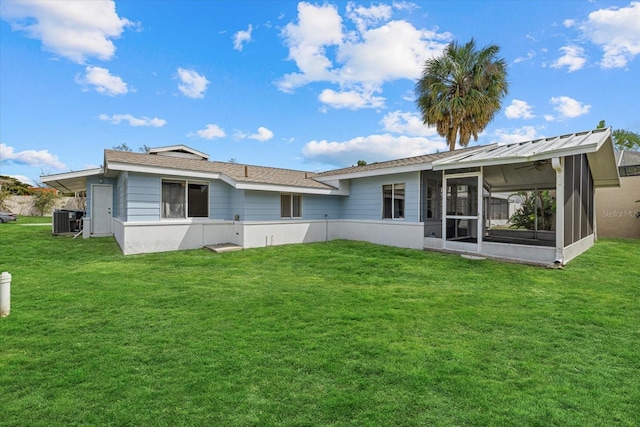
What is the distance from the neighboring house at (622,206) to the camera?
51.6ft

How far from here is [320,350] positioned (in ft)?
11.5

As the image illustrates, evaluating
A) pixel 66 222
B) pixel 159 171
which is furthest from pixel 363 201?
pixel 66 222

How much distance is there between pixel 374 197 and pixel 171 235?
7.99 m

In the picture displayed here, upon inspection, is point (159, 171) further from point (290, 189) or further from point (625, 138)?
point (625, 138)

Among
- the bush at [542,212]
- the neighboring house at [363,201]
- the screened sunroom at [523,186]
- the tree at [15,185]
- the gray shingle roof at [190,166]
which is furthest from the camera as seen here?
the tree at [15,185]

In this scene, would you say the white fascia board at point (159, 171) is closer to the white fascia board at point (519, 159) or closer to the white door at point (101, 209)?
the white door at point (101, 209)

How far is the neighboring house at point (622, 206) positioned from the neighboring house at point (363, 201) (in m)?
3.57

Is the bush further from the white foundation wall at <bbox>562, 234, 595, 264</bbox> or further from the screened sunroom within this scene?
the white foundation wall at <bbox>562, 234, 595, 264</bbox>

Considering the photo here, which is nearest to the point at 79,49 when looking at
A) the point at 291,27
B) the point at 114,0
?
the point at 114,0

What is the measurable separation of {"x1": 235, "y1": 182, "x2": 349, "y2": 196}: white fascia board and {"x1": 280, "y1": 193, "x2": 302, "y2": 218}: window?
544 millimetres

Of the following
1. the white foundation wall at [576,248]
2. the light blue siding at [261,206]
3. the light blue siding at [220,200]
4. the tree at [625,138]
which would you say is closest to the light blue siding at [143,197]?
the light blue siding at [220,200]

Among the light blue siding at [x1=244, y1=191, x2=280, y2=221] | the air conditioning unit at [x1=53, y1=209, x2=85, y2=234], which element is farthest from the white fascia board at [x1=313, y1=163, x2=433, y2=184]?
the air conditioning unit at [x1=53, y1=209, x2=85, y2=234]

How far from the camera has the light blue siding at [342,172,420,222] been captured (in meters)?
11.4

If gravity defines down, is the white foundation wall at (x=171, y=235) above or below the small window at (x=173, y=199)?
below
